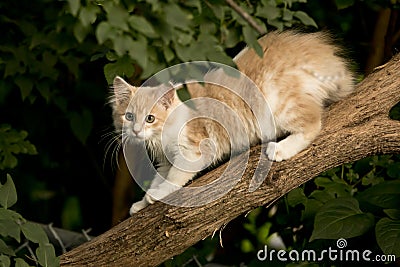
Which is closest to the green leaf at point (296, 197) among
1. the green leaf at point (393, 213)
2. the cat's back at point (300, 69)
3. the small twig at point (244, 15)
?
the green leaf at point (393, 213)

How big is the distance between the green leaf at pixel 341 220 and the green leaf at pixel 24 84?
1.30 m

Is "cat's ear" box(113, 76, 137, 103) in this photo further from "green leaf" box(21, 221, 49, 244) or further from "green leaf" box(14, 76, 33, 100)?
"green leaf" box(14, 76, 33, 100)

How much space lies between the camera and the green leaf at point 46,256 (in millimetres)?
2312

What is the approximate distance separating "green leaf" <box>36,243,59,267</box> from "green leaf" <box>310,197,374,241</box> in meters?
0.77

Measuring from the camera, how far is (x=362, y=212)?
8.48 ft

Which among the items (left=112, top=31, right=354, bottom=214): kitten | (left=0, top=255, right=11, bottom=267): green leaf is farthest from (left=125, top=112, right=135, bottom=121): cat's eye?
(left=0, top=255, right=11, bottom=267): green leaf

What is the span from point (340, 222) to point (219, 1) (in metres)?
0.96

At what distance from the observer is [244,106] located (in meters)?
2.45

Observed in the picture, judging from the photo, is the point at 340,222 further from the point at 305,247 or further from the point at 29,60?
the point at 29,60

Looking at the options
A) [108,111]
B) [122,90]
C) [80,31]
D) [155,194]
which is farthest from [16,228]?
[108,111]

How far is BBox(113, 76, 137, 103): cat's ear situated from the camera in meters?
2.54

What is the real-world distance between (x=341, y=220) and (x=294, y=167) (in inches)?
11.5

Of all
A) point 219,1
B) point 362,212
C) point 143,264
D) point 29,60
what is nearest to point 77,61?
point 29,60

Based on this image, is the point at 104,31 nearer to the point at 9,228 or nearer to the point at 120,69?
the point at 120,69
